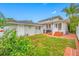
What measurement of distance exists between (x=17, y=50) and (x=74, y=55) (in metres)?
0.49

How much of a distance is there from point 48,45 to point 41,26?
0.18 metres

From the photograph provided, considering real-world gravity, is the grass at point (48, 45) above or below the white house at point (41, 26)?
below

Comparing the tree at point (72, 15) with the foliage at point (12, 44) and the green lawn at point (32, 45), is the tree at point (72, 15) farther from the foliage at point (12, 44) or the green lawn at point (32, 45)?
the foliage at point (12, 44)

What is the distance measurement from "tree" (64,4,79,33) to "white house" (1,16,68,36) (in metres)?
0.05

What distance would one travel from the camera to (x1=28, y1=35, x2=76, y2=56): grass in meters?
1.52

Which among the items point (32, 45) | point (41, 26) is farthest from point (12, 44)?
point (41, 26)

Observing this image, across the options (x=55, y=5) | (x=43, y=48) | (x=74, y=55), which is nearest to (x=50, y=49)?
(x=43, y=48)

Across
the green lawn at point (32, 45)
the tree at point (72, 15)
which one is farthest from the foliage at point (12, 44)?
the tree at point (72, 15)

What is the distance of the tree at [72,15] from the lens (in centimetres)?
153

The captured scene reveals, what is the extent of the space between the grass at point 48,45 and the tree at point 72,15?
12 centimetres

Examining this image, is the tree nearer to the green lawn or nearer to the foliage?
the green lawn

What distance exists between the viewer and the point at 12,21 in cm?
155

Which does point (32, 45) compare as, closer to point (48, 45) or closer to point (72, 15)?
point (48, 45)

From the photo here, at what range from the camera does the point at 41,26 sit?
1.57 metres
